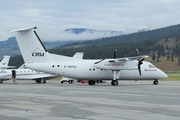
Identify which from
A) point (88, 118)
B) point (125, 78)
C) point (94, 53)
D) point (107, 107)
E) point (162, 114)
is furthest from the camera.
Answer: point (94, 53)

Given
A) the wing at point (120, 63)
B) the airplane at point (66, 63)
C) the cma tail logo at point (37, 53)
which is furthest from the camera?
the wing at point (120, 63)

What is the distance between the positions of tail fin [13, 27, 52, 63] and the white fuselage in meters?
0.73

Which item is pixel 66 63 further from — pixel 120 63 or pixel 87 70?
pixel 120 63

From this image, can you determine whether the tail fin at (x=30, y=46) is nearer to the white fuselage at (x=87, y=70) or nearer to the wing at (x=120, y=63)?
the white fuselage at (x=87, y=70)

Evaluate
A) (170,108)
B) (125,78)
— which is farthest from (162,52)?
(170,108)

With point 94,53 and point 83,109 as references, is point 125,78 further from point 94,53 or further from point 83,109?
point 94,53

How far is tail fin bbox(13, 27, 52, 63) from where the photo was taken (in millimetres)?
42031

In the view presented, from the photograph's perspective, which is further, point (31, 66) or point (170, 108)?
point (31, 66)

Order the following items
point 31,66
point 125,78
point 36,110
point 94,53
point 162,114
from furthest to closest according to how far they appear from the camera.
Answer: point 94,53
point 125,78
point 31,66
point 36,110
point 162,114

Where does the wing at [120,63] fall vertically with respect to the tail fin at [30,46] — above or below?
below

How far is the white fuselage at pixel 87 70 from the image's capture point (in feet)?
136

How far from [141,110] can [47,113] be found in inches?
153

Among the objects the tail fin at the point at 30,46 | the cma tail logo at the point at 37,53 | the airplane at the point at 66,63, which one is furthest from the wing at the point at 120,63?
the cma tail logo at the point at 37,53

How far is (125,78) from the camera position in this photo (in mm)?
44469
